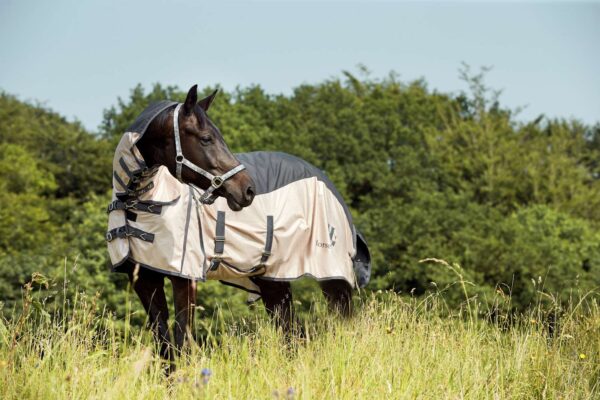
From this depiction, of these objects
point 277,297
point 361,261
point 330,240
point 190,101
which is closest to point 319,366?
point 190,101

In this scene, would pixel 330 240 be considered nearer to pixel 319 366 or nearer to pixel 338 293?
pixel 338 293

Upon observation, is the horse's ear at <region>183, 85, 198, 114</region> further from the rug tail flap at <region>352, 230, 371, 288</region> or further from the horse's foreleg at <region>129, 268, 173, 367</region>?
the rug tail flap at <region>352, 230, 371, 288</region>

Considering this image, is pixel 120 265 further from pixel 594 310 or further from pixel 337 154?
pixel 337 154

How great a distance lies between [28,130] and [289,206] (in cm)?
3362

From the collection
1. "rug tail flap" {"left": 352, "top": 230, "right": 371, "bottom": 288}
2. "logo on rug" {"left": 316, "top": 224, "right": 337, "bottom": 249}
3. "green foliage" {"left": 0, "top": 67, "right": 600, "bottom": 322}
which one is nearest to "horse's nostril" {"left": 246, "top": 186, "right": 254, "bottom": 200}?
"logo on rug" {"left": 316, "top": 224, "right": 337, "bottom": 249}

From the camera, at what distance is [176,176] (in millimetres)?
5266

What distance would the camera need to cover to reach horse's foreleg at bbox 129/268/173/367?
5.46 metres

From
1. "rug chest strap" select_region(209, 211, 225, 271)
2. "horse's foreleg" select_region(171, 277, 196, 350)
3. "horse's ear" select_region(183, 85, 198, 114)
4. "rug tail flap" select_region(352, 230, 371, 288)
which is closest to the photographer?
"horse's ear" select_region(183, 85, 198, 114)

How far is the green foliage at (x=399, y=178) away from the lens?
26.0 m

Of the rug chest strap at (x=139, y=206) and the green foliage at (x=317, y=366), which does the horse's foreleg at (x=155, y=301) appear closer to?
the rug chest strap at (x=139, y=206)

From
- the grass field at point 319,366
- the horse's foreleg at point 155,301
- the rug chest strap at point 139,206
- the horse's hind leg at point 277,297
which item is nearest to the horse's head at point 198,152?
the rug chest strap at point 139,206

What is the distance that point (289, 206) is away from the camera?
644cm

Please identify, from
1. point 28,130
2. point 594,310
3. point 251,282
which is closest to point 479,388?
point 594,310

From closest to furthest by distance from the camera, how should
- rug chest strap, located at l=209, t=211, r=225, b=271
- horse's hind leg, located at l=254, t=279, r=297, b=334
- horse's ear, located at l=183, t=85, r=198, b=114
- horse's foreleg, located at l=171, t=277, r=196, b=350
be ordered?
horse's ear, located at l=183, t=85, r=198, b=114
horse's foreleg, located at l=171, t=277, r=196, b=350
rug chest strap, located at l=209, t=211, r=225, b=271
horse's hind leg, located at l=254, t=279, r=297, b=334
